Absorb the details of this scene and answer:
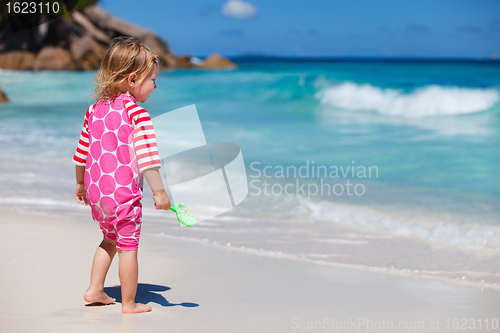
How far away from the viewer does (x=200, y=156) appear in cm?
643

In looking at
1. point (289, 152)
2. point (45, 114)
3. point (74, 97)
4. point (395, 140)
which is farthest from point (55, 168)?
point (74, 97)

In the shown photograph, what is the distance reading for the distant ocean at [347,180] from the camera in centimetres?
321

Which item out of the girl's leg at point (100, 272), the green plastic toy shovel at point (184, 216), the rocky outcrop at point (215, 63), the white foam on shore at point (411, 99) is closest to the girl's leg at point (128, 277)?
the girl's leg at point (100, 272)

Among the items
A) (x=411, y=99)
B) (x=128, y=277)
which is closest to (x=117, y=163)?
(x=128, y=277)

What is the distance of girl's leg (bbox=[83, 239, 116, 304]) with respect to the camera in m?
2.10

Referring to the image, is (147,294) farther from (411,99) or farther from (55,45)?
(55,45)

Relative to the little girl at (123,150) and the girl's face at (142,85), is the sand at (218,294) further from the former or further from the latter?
the girl's face at (142,85)

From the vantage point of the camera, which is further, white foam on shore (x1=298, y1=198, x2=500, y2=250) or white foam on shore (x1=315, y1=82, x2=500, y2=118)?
white foam on shore (x1=315, y1=82, x2=500, y2=118)

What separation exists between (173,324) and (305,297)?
0.67 m

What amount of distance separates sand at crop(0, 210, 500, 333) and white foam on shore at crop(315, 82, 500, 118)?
10.6 m

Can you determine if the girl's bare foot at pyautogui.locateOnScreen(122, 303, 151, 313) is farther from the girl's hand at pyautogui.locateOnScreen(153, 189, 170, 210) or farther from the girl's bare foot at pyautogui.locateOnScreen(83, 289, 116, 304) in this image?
the girl's hand at pyautogui.locateOnScreen(153, 189, 170, 210)

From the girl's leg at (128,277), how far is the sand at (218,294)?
46mm

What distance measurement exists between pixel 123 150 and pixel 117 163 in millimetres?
56

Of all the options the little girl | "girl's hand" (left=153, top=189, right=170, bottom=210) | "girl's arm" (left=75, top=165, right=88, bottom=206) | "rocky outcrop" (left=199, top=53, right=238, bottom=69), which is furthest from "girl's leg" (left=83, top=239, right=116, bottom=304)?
"rocky outcrop" (left=199, top=53, right=238, bottom=69)
